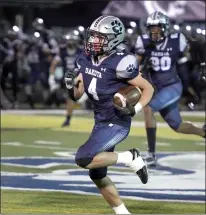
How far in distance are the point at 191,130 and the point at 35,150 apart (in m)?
2.71

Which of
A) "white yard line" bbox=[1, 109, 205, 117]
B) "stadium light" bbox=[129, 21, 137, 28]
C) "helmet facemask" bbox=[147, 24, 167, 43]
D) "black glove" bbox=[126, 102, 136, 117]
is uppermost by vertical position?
"black glove" bbox=[126, 102, 136, 117]

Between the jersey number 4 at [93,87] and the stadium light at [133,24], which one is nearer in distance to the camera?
the jersey number 4 at [93,87]

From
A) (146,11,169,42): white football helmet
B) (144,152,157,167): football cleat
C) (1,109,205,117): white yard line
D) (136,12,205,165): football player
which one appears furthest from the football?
(1,109,205,117): white yard line

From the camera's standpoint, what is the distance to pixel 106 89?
7422 millimetres

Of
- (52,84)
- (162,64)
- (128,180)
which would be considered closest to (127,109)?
(128,180)

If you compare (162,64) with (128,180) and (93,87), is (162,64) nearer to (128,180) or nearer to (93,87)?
(128,180)

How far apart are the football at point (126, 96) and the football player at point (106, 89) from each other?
40 millimetres

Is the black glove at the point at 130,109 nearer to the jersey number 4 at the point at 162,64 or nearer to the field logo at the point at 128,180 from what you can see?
the field logo at the point at 128,180

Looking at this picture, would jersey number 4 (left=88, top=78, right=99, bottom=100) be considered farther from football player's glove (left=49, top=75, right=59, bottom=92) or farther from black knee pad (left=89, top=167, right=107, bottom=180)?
football player's glove (left=49, top=75, right=59, bottom=92)

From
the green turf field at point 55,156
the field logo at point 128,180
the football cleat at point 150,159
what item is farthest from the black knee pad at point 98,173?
the football cleat at point 150,159

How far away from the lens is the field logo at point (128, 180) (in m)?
9.44

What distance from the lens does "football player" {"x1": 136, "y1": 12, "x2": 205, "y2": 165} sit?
1096cm

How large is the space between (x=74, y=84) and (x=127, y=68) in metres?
0.52

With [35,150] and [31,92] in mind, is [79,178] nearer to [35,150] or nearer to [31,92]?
[35,150]
